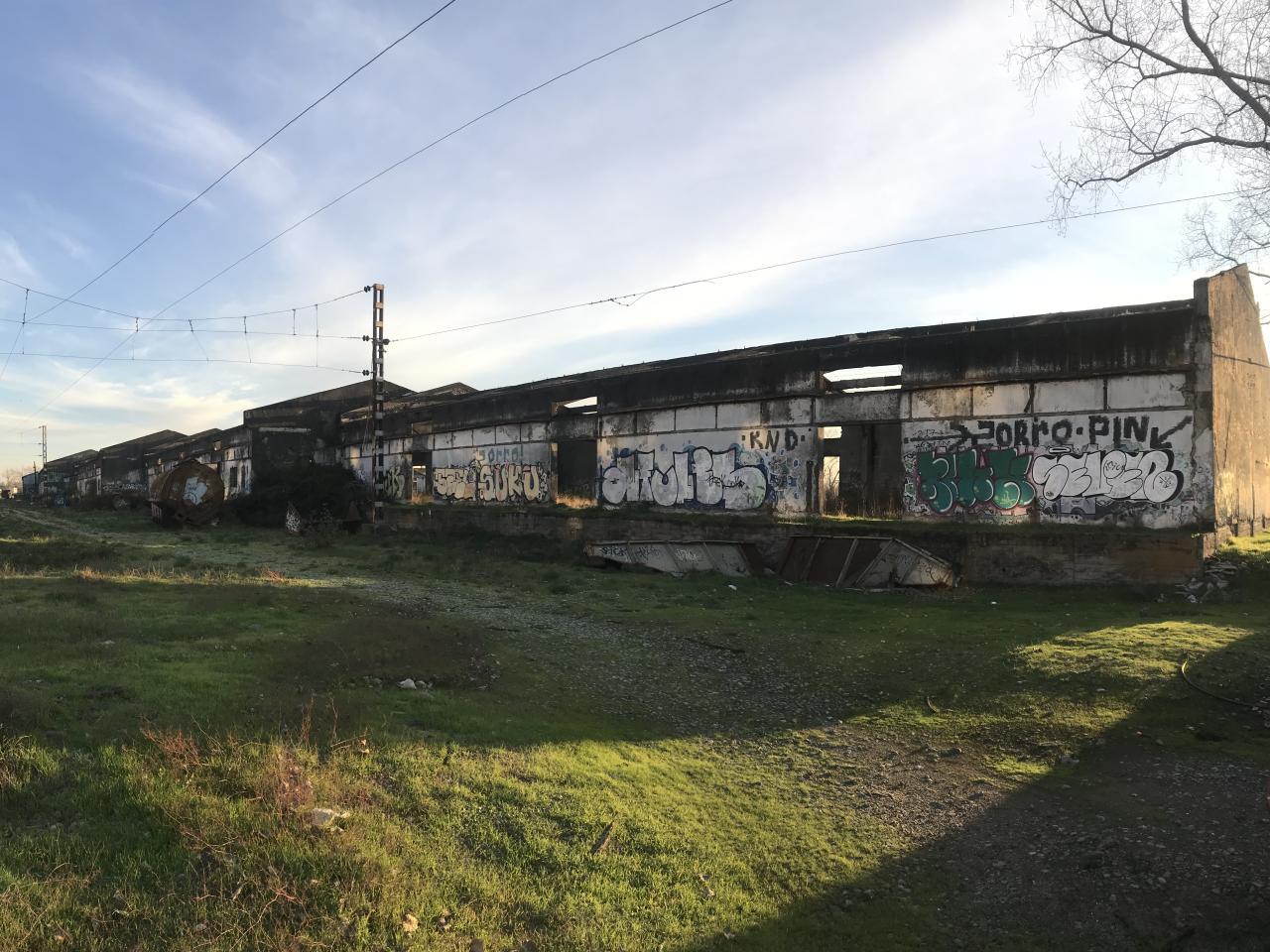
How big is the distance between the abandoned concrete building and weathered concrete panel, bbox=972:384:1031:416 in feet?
→ 0.09

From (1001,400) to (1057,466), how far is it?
1449 millimetres

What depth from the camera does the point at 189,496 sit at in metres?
26.5

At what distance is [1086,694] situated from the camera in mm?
6832

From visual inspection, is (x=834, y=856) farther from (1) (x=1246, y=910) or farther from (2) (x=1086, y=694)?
(2) (x=1086, y=694)

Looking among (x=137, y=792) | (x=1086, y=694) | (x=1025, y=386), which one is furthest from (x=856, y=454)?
(x=137, y=792)

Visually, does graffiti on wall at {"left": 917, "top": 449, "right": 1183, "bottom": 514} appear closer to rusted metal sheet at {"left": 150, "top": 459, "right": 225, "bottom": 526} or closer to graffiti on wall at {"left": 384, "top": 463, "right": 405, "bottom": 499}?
graffiti on wall at {"left": 384, "top": 463, "right": 405, "bottom": 499}

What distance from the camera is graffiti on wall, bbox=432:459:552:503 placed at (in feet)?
73.2

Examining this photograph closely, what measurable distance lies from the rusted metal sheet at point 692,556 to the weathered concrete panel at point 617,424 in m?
5.10

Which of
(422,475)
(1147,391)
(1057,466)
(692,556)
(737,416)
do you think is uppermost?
(737,416)

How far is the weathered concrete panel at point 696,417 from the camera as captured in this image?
57.9ft

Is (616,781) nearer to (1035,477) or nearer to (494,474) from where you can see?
(1035,477)

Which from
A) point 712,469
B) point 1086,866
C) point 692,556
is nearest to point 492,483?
point 712,469

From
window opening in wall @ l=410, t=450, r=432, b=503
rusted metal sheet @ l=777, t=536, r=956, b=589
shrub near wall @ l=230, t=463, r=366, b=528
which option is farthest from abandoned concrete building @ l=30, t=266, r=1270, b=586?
shrub near wall @ l=230, t=463, r=366, b=528

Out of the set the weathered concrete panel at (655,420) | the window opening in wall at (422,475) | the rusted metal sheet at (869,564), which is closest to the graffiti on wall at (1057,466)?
the rusted metal sheet at (869,564)
